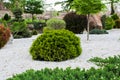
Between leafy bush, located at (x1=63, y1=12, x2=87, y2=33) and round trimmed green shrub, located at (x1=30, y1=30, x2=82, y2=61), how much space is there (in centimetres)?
967

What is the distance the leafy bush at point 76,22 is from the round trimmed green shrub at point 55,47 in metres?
9.67

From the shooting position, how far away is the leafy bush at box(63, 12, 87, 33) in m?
17.7

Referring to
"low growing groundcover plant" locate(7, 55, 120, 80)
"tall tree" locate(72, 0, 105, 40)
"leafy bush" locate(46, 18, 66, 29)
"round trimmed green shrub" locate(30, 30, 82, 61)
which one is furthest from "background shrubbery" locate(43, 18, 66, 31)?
"low growing groundcover plant" locate(7, 55, 120, 80)

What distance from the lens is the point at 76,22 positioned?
17766 mm

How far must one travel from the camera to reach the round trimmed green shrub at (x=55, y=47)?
25.0 feet

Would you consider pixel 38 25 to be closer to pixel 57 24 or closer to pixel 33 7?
pixel 57 24

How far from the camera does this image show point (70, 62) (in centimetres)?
742

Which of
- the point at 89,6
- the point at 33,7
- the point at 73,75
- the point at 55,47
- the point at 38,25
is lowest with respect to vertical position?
the point at 38,25

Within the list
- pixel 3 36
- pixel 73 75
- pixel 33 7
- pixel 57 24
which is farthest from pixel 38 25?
pixel 73 75

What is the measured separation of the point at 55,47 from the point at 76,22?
404 inches

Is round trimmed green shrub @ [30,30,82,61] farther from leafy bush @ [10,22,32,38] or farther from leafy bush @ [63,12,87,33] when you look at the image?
leafy bush @ [63,12,87,33]

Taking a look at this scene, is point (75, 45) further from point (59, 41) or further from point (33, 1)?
point (33, 1)

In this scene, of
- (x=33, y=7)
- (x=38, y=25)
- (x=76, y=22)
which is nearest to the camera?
(x=76, y=22)

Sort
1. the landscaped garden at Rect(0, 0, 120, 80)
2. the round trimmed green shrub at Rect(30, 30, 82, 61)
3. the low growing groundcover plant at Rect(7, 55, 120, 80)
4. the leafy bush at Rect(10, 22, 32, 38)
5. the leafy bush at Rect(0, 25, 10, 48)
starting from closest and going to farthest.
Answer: the low growing groundcover plant at Rect(7, 55, 120, 80) → the landscaped garden at Rect(0, 0, 120, 80) → the round trimmed green shrub at Rect(30, 30, 82, 61) → the leafy bush at Rect(0, 25, 10, 48) → the leafy bush at Rect(10, 22, 32, 38)
